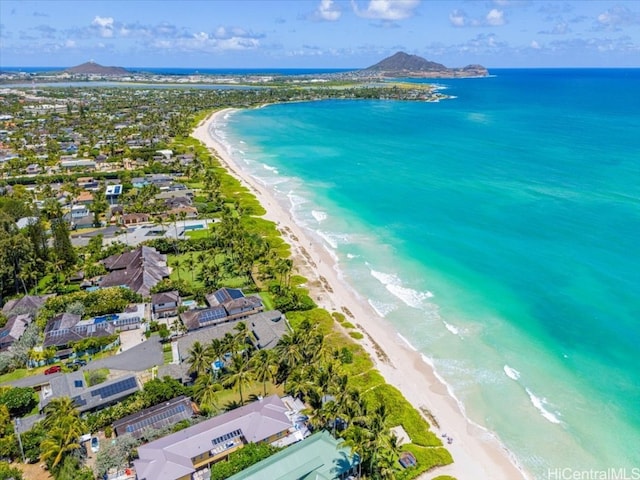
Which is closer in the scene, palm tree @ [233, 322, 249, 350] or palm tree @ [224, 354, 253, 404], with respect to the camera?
palm tree @ [224, 354, 253, 404]

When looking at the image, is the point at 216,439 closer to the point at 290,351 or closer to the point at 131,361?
the point at 290,351

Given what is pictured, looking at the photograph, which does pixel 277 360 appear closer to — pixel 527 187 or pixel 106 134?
pixel 527 187

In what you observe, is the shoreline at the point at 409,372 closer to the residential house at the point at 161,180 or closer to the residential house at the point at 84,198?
the residential house at the point at 161,180

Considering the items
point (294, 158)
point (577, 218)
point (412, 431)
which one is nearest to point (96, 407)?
point (412, 431)

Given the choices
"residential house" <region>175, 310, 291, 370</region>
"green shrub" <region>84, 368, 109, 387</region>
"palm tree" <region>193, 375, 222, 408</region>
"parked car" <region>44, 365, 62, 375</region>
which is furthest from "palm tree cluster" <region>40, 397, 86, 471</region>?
"residential house" <region>175, 310, 291, 370</region>

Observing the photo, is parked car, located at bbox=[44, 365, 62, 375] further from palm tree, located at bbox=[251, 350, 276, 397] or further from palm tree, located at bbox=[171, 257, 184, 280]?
palm tree, located at bbox=[171, 257, 184, 280]

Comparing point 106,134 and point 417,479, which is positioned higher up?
point 106,134

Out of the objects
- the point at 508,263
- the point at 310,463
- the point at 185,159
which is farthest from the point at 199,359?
the point at 185,159
